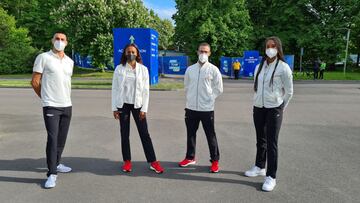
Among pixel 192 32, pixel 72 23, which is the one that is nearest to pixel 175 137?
pixel 72 23

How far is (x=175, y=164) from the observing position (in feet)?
16.8

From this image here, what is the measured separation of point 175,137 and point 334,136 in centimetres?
342

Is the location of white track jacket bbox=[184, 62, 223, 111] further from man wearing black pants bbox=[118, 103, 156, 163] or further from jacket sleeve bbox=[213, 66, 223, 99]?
man wearing black pants bbox=[118, 103, 156, 163]

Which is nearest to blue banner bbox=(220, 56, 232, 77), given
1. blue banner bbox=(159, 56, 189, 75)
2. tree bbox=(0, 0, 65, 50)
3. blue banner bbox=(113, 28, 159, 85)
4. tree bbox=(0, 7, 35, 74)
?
blue banner bbox=(159, 56, 189, 75)

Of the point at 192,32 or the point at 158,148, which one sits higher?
the point at 192,32

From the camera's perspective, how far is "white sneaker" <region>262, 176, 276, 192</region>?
405 cm

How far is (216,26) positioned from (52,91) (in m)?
35.5

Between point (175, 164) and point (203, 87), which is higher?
point (203, 87)

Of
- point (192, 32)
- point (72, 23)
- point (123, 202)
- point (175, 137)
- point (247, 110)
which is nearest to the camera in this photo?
point (123, 202)

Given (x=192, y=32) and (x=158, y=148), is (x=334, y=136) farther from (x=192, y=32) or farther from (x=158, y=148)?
(x=192, y=32)

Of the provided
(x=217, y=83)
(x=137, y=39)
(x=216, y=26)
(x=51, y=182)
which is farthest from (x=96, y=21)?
(x=51, y=182)

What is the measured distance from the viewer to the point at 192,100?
4.71 m

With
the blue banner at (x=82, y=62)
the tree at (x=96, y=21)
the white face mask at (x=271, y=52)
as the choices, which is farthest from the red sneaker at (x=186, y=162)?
the blue banner at (x=82, y=62)

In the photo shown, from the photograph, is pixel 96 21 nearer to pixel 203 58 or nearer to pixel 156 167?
pixel 203 58
